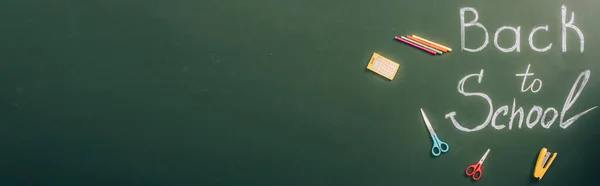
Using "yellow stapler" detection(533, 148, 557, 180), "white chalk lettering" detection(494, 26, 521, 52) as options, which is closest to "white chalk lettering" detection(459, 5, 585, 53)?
"white chalk lettering" detection(494, 26, 521, 52)

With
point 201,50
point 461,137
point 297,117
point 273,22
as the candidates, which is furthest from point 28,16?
point 461,137

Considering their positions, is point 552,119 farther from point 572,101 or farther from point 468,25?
point 468,25

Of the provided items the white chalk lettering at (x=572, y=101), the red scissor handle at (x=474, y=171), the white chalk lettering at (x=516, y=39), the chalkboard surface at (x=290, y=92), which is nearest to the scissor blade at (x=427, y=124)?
the chalkboard surface at (x=290, y=92)

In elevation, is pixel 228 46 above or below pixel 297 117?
above

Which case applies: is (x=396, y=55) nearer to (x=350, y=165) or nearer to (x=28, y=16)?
(x=350, y=165)

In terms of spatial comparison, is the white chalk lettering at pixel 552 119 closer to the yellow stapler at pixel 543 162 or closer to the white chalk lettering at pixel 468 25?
the yellow stapler at pixel 543 162
